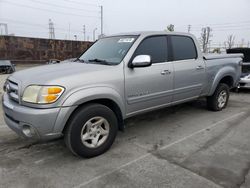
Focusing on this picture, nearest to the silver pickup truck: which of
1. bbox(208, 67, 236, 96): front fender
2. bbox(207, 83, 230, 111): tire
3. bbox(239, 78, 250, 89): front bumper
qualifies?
bbox(208, 67, 236, 96): front fender

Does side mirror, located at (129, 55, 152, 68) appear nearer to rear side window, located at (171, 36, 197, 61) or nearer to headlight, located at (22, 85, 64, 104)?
rear side window, located at (171, 36, 197, 61)

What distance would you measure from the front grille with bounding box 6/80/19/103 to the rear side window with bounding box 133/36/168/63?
1893mm

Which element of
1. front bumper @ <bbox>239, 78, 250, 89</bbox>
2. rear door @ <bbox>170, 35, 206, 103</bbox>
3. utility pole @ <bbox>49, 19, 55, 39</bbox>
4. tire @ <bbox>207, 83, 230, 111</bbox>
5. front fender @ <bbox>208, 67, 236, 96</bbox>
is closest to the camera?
rear door @ <bbox>170, 35, 206, 103</bbox>

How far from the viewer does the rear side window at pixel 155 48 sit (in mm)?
3957

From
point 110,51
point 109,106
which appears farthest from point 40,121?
point 110,51

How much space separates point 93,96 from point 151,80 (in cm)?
116

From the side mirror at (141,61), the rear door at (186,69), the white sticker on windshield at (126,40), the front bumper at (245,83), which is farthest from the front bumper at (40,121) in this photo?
the front bumper at (245,83)

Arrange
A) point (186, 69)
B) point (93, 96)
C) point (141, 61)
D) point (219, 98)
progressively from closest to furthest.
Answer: point (93, 96)
point (141, 61)
point (186, 69)
point (219, 98)

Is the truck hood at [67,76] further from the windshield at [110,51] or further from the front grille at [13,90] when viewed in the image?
the windshield at [110,51]

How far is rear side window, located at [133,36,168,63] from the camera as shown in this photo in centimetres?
396

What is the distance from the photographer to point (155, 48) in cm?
417

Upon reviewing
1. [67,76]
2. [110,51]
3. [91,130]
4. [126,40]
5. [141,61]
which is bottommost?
[91,130]

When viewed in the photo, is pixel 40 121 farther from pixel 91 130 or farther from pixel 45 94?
pixel 91 130

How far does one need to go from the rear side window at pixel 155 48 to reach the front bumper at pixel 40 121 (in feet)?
5.43
